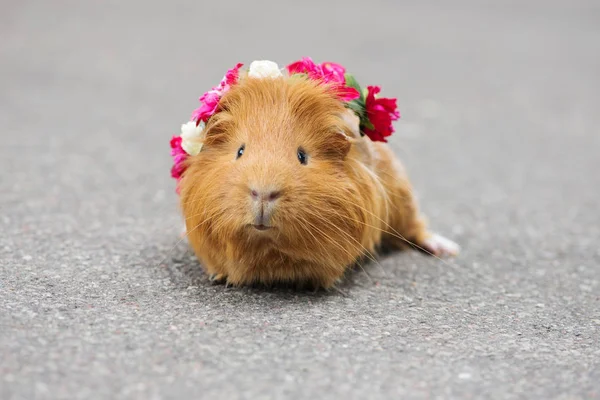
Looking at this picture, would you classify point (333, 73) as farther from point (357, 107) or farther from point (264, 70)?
point (264, 70)

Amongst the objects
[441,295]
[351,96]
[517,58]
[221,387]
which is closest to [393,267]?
[441,295]

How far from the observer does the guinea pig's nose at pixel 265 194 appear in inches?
126

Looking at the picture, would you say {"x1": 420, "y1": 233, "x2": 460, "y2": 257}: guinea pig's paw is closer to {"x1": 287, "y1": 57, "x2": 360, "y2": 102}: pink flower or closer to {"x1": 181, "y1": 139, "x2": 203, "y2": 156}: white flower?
{"x1": 287, "y1": 57, "x2": 360, "y2": 102}: pink flower

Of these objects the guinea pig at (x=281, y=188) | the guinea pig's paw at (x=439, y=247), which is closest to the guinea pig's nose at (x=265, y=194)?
the guinea pig at (x=281, y=188)

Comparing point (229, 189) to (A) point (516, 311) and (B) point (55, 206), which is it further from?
(B) point (55, 206)

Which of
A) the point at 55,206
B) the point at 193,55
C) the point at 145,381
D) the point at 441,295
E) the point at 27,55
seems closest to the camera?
the point at 145,381

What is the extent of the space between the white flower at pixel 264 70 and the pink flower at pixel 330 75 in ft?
0.41

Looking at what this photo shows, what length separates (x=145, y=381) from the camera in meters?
2.72

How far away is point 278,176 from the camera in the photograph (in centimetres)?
325

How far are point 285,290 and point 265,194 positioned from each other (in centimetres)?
73

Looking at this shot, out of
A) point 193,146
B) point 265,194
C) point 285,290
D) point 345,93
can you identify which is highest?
point 345,93

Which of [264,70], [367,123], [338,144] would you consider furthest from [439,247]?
[264,70]

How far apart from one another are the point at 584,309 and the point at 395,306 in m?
0.98

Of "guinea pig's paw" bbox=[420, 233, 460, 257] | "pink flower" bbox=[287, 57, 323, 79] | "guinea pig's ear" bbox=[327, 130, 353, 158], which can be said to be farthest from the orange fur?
"guinea pig's paw" bbox=[420, 233, 460, 257]
